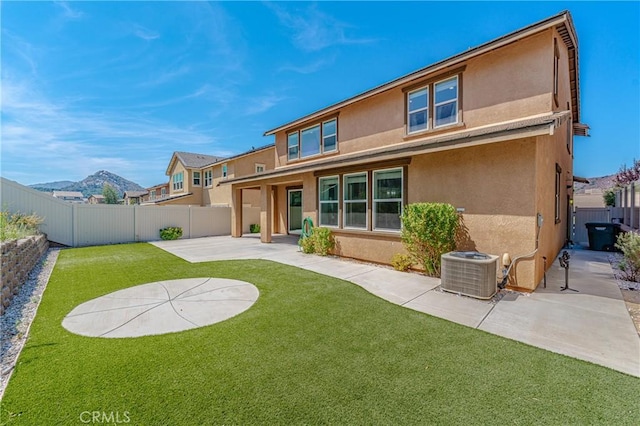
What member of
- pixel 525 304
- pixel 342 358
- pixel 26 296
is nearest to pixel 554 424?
pixel 342 358

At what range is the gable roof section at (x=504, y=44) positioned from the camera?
249 inches

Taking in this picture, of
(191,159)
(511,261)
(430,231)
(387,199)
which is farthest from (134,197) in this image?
(511,261)

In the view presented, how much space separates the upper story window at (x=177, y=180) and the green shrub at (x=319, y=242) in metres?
23.0

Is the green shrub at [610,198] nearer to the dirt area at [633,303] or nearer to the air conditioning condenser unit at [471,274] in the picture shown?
the dirt area at [633,303]

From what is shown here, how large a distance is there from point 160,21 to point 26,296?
33.1 feet

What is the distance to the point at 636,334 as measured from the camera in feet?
13.6

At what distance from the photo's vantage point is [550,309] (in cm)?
519

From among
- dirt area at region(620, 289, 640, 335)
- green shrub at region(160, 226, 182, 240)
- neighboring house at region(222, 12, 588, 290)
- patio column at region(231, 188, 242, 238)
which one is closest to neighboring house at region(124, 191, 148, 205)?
green shrub at region(160, 226, 182, 240)

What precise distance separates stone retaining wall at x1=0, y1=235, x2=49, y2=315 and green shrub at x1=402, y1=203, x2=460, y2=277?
359 inches

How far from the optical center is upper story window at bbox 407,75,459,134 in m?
8.15

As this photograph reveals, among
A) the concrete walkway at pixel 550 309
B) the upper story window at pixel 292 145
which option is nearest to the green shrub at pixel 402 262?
the concrete walkway at pixel 550 309

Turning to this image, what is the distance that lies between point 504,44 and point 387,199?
17.2ft

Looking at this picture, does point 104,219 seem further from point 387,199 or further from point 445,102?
point 445,102

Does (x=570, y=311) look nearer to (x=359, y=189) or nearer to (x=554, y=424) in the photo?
(x=554, y=424)
